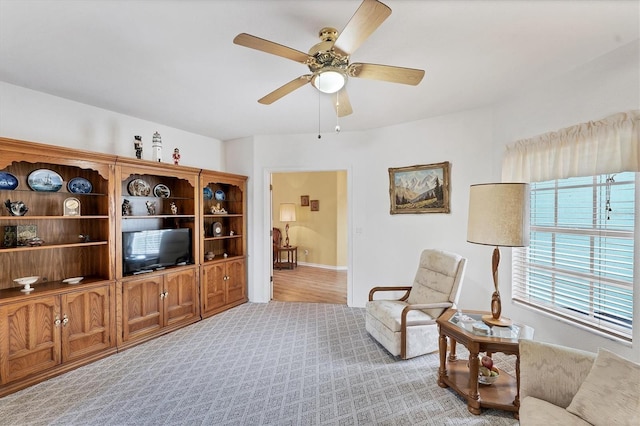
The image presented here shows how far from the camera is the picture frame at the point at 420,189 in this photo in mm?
3766

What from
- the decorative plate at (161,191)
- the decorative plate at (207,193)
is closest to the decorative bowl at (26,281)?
the decorative plate at (161,191)

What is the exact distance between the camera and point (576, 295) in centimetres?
253

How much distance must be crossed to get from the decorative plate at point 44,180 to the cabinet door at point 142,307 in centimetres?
118

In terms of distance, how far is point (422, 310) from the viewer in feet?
9.90

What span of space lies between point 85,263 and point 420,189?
4146mm

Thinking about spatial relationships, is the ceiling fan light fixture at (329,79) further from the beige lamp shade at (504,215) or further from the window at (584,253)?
the window at (584,253)

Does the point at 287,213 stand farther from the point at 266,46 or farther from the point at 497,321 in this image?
the point at 266,46

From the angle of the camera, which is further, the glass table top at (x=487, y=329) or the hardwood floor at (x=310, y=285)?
the hardwood floor at (x=310, y=285)

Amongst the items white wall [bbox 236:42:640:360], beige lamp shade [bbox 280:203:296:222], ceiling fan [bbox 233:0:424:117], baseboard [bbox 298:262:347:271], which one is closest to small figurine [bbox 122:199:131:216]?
white wall [bbox 236:42:640:360]

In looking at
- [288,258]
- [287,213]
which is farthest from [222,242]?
[288,258]

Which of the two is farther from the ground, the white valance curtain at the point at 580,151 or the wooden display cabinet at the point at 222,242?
the white valance curtain at the point at 580,151

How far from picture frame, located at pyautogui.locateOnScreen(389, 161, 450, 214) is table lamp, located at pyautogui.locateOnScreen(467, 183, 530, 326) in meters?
1.63

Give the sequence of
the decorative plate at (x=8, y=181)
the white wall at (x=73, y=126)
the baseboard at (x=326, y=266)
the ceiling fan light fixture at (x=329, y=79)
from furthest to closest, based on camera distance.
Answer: the baseboard at (x=326, y=266) < the white wall at (x=73, y=126) < the decorative plate at (x=8, y=181) < the ceiling fan light fixture at (x=329, y=79)

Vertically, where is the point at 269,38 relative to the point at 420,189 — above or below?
above
